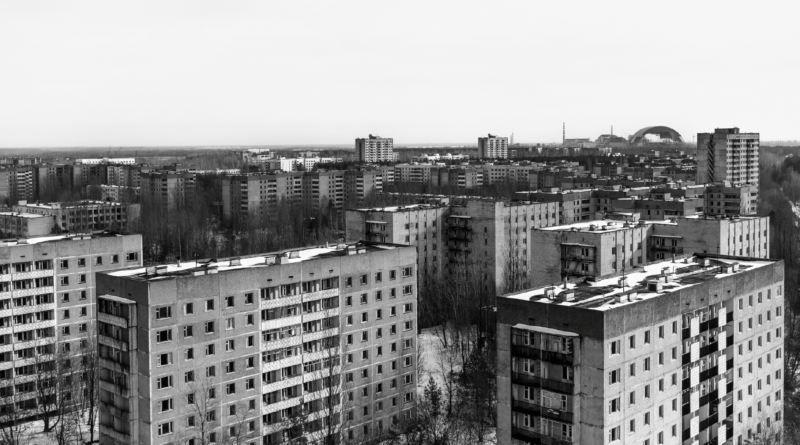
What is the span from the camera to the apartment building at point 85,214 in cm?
7269

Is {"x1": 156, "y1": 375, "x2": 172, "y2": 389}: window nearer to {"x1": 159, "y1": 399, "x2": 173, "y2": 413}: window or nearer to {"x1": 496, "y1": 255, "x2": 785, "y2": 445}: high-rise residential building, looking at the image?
{"x1": 159, "y1": 399, "x2": 173, "y2": 413}: window

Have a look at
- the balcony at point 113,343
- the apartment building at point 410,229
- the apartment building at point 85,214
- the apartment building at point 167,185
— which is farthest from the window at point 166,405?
the apartment building at point 167,185

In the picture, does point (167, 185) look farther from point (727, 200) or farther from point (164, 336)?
point (164, 336)

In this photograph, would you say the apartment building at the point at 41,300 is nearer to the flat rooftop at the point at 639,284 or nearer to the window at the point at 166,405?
the window at the point at 166,405

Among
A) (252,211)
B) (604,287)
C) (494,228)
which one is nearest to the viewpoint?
(604,287)

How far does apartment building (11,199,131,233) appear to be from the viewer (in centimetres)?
7269

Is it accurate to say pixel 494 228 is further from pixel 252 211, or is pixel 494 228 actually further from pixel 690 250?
pixel 252 211

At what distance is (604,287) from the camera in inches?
941

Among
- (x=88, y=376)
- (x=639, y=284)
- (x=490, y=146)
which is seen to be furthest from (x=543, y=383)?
(x=490, y=146)

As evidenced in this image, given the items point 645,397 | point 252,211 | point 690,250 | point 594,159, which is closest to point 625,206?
point 690,250

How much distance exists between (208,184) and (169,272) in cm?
8160

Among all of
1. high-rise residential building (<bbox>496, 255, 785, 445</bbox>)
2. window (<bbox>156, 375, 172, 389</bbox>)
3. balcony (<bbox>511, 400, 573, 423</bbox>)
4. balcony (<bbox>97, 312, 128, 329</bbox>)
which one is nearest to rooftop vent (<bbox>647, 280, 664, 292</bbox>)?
high-rise residential building (<bbox>496, 255, 785, 445</bbox>)

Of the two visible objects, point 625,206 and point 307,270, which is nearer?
point 307,270

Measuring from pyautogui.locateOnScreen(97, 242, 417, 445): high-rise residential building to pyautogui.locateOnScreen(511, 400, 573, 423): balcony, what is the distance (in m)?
6.85
